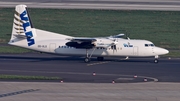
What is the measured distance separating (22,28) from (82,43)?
5.88 metres

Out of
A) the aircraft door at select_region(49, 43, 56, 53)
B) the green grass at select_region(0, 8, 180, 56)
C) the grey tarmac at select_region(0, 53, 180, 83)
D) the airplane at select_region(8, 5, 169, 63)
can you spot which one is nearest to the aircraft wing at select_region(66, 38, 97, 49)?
the airplane at select_region(8, 5, 169, 63)

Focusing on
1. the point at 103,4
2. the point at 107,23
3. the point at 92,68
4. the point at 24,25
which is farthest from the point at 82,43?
the point at 103,4

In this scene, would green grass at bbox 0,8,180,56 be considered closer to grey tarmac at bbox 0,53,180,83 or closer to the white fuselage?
the white fuselage

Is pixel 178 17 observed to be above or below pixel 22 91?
above

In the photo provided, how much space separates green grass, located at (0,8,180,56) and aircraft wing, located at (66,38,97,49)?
15633mm

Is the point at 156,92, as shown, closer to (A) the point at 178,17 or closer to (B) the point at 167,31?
(B) the point at 167,31

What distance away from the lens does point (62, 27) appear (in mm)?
67188

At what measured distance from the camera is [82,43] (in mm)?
42531

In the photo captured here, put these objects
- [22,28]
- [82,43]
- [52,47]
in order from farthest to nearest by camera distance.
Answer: [22,28] < [52,47] < [82,43]

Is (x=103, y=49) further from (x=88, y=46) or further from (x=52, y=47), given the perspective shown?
(x=52, y=47)

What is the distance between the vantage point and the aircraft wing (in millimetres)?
42375

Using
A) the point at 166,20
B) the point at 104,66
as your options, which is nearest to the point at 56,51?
the point at 104,66

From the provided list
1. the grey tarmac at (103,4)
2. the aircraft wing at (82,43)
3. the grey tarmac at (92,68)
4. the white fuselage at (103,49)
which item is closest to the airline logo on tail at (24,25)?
the white fuselage at (103,49)

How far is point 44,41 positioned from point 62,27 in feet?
76.9
